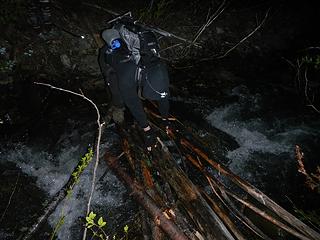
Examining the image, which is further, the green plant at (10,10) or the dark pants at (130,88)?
the green plant at (10,10)

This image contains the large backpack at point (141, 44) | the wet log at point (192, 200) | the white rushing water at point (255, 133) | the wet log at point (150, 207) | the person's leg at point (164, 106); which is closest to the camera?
the wet log at point (150, 207)

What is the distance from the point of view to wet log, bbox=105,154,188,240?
3568mm

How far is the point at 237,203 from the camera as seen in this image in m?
4.74

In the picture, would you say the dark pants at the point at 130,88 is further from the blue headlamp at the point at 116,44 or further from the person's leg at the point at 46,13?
the person's leg at the point at 46,13

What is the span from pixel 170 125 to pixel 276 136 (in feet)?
6.76

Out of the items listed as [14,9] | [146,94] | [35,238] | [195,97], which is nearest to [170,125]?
[146,94]

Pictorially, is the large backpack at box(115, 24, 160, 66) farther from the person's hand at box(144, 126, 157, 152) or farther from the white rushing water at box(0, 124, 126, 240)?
the white rushing water at box(0, 124, 126, 240)

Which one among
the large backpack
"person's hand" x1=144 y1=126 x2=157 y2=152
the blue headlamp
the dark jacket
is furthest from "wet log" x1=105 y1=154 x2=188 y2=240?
the blue headlamp

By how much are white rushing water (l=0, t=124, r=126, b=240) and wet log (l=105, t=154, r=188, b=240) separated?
352 millimetres

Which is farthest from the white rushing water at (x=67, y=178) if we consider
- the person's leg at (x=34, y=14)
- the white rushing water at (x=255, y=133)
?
the person's leg at (x=34, y=14)

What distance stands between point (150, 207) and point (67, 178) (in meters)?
1.84

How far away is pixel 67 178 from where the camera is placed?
5.12 meters

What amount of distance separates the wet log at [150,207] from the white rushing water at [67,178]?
0.35 metres

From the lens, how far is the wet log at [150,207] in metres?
3.57
